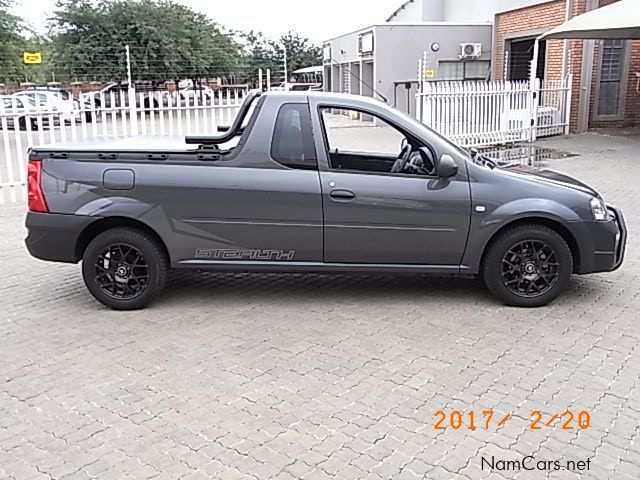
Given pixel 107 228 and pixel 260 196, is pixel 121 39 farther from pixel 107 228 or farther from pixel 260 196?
pixel 260 196

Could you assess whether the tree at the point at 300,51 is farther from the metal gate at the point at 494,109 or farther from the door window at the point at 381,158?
the door window at the point at 381,158

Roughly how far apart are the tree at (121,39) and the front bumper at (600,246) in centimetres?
2934

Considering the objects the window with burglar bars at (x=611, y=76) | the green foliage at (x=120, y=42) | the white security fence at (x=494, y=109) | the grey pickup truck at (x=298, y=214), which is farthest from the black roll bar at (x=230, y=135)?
the green foliage at (x=120, y=42)

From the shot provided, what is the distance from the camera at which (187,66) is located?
33219 millimetres

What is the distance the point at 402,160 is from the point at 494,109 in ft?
36.1

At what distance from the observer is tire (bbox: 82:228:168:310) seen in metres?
5.05

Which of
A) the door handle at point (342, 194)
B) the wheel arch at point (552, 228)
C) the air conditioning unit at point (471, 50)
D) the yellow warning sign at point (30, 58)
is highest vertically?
the air conditioning unit at point (471, 50)

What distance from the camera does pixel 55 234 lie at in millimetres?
5023

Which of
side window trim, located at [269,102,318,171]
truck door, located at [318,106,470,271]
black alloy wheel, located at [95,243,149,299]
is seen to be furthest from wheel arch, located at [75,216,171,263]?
truck door, located at [318,106,470,271]

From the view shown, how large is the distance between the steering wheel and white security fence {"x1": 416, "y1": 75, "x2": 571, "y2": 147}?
8843 millimetres

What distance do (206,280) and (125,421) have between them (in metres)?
2.56

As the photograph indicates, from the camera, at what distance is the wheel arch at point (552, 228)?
5047mm

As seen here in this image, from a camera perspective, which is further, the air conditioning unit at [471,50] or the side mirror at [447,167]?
the air conditioning unit at [471,50]

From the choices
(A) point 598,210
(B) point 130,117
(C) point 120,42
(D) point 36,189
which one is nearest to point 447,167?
(A) point 598,210
